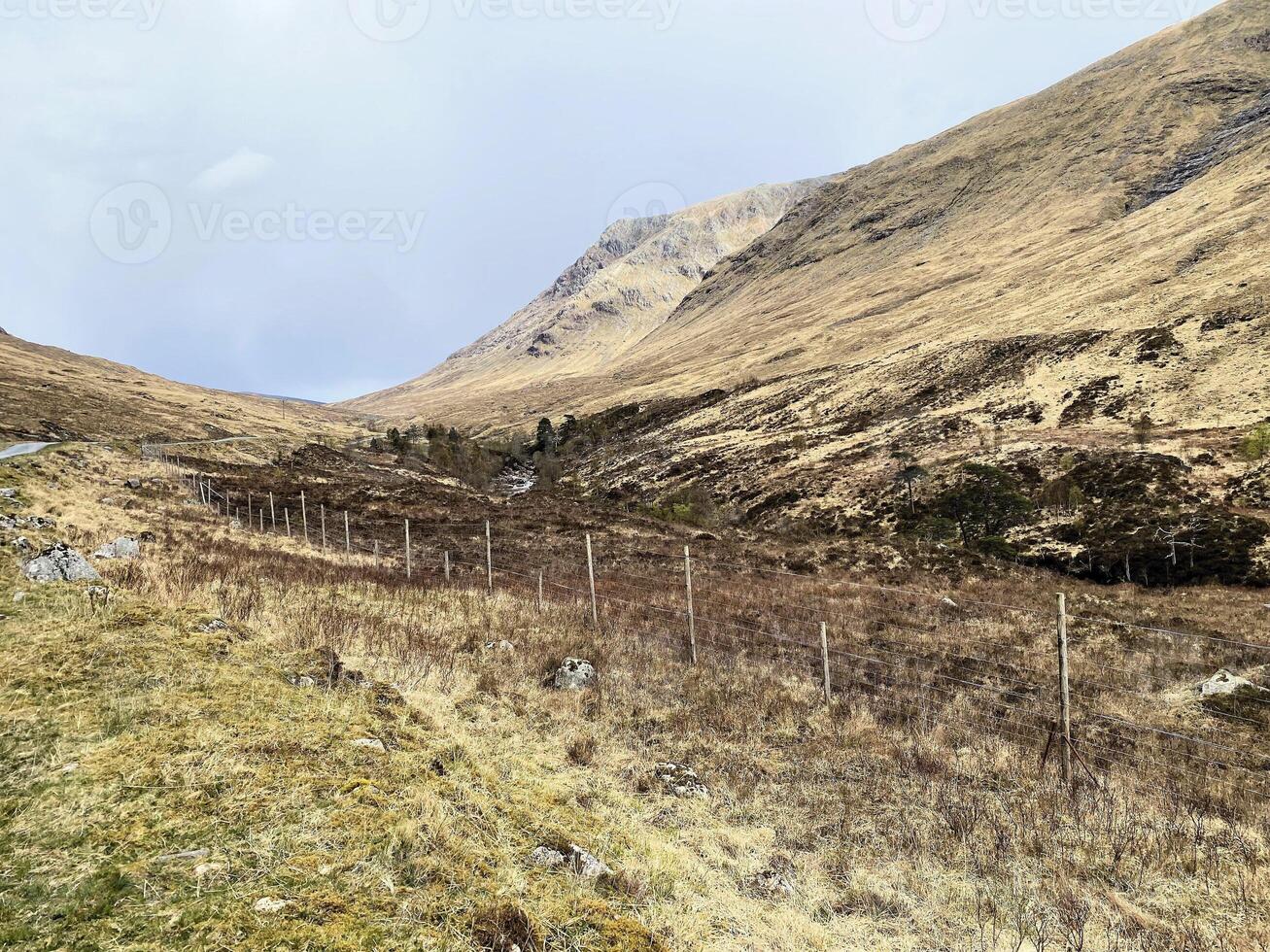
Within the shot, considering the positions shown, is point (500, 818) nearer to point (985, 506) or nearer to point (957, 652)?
point (957, 652)

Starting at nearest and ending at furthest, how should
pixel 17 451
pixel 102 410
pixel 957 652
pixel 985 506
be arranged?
pixel 957 652 < pixel 985 506 < pixel 17 451 < pixel 102 410

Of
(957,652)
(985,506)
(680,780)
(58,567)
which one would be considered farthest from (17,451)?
(985,506)

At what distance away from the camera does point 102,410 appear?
75750mm

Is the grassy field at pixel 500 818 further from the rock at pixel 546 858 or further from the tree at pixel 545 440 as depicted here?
the tree at pixel 545 440

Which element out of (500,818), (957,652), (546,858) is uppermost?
(500,818)

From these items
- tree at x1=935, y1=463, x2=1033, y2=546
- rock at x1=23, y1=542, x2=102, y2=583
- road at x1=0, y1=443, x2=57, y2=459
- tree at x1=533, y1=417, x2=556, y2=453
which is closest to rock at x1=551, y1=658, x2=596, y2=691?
rock at x1=23, y1=542, x2=102, y2=583

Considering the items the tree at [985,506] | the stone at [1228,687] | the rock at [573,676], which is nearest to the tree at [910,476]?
the tree at [985,506]

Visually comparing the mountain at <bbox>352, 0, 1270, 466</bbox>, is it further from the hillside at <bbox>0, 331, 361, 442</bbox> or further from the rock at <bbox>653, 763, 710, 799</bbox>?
the hillside at <bbox>0, 331, 361, 442</bbox>

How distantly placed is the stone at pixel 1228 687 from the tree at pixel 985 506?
21340 millimetres

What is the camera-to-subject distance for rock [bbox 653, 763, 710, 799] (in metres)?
6.82

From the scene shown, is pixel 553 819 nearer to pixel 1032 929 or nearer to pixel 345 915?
pixel 345 915

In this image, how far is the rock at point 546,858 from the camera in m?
4.49

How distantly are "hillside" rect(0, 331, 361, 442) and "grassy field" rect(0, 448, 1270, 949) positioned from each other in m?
58.0

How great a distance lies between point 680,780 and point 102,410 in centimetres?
9743
